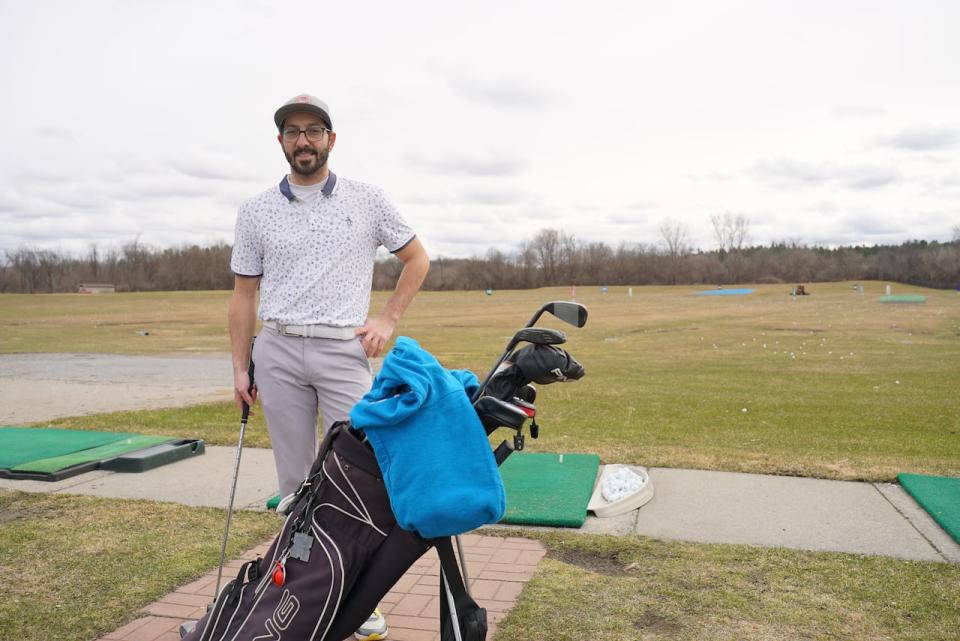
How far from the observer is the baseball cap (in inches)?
128

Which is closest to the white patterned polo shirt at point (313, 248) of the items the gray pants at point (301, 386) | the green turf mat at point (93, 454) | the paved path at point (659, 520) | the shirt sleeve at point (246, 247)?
the shirt sleeve at point (246, 247)

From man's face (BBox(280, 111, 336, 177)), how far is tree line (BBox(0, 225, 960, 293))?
75317mm

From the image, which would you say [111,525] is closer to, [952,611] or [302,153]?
[302,153]

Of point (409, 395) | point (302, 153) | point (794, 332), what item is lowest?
point (794, 332)

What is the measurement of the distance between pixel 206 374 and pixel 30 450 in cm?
766

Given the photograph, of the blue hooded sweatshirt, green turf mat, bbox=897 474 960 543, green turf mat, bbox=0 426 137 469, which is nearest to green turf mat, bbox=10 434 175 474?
green turf mat, bbox=0 426 137 469

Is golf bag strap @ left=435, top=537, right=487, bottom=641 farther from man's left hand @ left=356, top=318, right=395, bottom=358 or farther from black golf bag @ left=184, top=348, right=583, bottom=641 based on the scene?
man's left hand @ left=356, top=318, right=395, bottom=358

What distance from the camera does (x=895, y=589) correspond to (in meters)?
3.79

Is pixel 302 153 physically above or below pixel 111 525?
above

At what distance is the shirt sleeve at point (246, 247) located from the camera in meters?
3.46

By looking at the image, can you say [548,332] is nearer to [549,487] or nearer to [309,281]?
[309,281]

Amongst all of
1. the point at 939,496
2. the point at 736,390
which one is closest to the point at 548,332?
the point at 939,496

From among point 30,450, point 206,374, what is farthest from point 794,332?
point 30,450

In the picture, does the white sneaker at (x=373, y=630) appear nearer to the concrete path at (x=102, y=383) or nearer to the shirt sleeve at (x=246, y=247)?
the shirt sleeve at (x=246, y=247)
